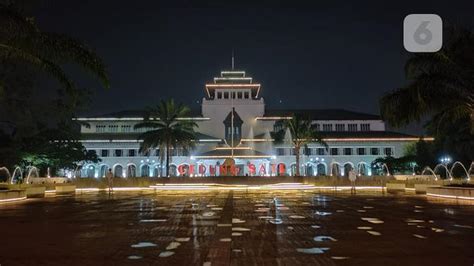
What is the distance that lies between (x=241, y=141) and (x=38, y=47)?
180 feet

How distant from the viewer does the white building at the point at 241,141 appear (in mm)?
68062

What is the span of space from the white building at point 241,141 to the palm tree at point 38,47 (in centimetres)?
4580

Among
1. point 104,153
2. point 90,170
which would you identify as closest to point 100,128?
point 104,153

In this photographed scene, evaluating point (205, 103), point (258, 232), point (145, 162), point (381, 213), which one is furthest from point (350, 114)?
point (258, 232)

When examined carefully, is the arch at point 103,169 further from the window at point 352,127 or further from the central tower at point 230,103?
the window at point 352,127

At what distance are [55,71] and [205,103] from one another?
188 ft

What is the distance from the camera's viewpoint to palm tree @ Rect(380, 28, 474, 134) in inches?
768

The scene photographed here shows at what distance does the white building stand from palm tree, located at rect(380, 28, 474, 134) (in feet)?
137

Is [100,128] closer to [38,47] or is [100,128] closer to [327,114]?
[327,114]

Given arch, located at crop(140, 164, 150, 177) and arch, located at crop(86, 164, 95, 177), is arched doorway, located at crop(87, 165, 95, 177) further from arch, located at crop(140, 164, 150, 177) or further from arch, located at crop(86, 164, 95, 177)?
arch, located at crop(140, 164, 150, 177)

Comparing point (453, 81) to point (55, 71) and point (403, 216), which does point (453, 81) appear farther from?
point (55, 71)

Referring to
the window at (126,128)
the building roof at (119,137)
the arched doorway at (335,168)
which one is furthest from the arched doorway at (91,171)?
the arched doorway at (335,168)

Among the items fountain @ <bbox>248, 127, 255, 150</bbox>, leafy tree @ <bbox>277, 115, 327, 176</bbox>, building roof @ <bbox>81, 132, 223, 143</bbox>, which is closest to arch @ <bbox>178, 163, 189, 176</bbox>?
building roof @ <bbox>81, 132, 223, 143</bbox>

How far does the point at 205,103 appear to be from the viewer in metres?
74.9
